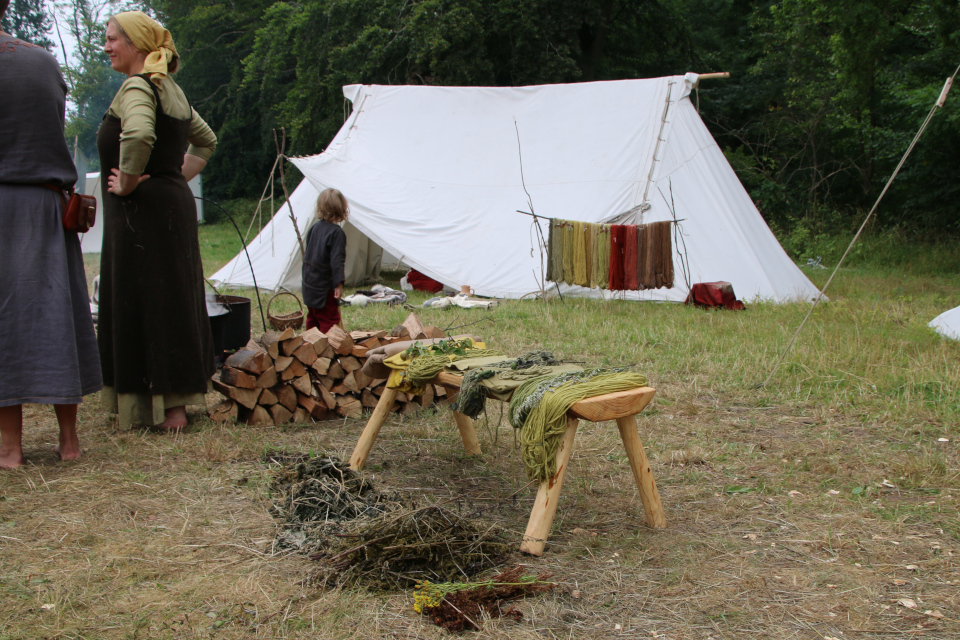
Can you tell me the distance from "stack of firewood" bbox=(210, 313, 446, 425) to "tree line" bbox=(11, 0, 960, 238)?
902 cm

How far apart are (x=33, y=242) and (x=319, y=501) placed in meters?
1.41

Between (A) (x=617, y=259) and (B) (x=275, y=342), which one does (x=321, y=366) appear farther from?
(A) (x=617, y=259)

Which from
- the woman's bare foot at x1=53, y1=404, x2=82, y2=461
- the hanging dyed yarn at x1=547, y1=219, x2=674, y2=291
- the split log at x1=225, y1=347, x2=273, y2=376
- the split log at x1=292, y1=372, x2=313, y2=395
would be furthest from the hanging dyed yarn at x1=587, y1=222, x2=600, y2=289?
the woman's bare foot at x1=53, y1=404, x2=82, y2=461

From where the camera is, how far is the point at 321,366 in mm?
3670

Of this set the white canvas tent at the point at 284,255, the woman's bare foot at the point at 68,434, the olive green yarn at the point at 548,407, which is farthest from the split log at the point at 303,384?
the white canvas tent at the point at 284,255

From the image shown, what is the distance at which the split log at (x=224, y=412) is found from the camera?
138 inches

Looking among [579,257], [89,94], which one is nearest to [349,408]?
[579,257]

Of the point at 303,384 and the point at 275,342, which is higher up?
the point at 275,342

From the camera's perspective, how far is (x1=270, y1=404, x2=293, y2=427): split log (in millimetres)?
3590

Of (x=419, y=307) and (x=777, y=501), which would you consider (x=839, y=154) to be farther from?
(x=777, y=501)

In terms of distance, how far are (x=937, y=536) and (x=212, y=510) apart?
2.30 m

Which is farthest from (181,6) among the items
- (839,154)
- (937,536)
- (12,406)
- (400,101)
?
(937,536)

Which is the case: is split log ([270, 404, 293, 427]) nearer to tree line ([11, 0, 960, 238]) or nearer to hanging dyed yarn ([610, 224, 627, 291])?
hanging dyed yarn ([610, 224, 627, 291])

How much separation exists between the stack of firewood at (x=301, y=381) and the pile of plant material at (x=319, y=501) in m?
0.86
